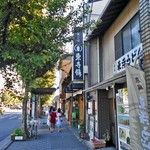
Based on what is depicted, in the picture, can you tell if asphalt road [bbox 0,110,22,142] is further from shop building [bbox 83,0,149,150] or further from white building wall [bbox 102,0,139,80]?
white building wall [bbox 102,0,139,80]

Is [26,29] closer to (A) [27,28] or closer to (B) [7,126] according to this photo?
(A) [27,28]

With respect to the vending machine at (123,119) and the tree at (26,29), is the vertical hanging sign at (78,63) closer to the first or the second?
the vending machine at (123,119)

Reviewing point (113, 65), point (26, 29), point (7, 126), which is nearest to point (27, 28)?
point (26, 29)

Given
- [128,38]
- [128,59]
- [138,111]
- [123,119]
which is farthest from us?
[128,38]

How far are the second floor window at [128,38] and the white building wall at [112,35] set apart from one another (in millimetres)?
250

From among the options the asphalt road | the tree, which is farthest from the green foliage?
the asphalt road

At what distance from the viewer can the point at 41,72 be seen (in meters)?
17.2

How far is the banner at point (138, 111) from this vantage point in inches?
225

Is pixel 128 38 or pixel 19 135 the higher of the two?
pixel 128 38

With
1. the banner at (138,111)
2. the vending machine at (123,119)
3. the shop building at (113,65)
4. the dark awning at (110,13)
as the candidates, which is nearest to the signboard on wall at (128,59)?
the shop building at (113,65)

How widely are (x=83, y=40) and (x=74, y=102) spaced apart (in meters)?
11.7

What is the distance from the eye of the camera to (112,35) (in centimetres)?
1273

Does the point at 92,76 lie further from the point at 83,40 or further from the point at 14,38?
the point at 14,38

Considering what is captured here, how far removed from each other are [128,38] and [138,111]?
17.1 feet
